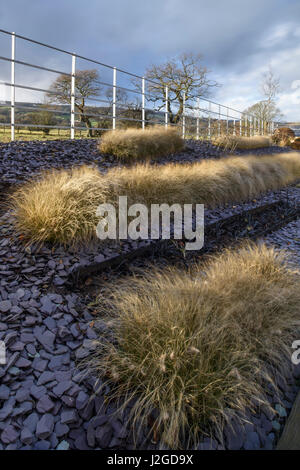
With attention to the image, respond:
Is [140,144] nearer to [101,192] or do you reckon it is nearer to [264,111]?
[101,192]

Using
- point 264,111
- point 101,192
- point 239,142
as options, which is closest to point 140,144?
point 101,192

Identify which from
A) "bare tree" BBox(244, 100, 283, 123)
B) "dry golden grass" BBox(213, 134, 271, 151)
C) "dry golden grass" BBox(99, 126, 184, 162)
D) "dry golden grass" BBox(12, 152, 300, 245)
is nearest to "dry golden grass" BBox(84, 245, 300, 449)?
"dry golden grass" BBox(12, 152, 300, 245)

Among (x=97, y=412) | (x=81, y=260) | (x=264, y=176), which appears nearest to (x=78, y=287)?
(x=81, y=260)

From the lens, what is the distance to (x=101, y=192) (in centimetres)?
336

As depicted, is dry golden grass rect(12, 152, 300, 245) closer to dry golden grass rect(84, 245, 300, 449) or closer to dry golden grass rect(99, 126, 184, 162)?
dry golden grass rect(84, 245, 300, 449)

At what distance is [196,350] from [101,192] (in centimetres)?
220

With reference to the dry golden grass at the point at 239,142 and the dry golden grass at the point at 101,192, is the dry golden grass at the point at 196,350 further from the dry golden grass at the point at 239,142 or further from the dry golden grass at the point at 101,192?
the dry golden grass at the point at 239,142

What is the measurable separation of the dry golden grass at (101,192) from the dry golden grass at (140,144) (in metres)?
1.23

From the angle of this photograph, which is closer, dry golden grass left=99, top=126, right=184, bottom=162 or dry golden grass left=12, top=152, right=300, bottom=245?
dry golden grass left=12, top=152, right=300, bottom=245

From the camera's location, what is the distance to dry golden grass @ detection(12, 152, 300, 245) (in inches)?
113

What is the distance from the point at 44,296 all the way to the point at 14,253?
574 mm

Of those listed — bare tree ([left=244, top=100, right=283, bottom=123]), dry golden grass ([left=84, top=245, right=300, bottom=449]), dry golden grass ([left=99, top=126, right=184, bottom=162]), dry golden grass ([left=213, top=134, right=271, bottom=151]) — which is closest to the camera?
dry golden grass ([left=84, top=245, right=300, bottom=449])

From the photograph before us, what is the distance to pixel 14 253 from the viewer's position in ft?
8.79

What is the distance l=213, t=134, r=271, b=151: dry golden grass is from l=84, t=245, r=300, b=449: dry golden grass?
826 cm
